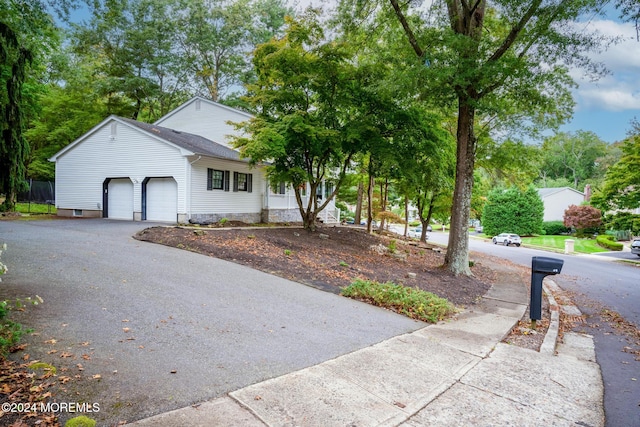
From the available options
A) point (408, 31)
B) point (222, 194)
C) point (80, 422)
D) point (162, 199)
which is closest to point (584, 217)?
point (408, 31)

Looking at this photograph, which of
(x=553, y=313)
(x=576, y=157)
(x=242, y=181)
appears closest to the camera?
(x=553, y=313)

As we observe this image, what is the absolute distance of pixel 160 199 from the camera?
1634 centimetres

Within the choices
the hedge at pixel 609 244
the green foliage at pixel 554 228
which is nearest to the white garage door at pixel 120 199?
the hedge at pixel 609 244

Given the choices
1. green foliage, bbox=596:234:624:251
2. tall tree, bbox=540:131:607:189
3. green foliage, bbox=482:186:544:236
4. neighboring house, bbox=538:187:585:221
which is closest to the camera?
green foliage, bbox=596:234:624:251

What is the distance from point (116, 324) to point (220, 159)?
13.1 metres

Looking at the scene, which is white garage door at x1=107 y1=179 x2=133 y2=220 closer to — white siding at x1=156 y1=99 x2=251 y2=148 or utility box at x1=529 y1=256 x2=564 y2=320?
white siding at x1=156 y1=99 x2=251 y2=148

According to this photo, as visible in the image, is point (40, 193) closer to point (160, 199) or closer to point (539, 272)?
point (160, 199)

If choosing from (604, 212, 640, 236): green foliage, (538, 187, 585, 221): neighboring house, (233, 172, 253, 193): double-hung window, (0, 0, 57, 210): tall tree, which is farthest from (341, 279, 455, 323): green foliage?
(538, 187, 585, 221): neighboring house

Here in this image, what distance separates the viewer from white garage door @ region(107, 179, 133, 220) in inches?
675

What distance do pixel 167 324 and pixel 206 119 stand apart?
19.4 metres

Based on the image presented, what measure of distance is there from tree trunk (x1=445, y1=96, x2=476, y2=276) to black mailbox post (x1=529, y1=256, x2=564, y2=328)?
4475 mm

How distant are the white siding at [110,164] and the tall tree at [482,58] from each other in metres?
9.87

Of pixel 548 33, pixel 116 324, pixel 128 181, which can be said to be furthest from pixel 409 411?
pixel 128 181

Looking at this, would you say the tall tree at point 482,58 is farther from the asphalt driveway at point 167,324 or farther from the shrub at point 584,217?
the shrub at point 584,217
